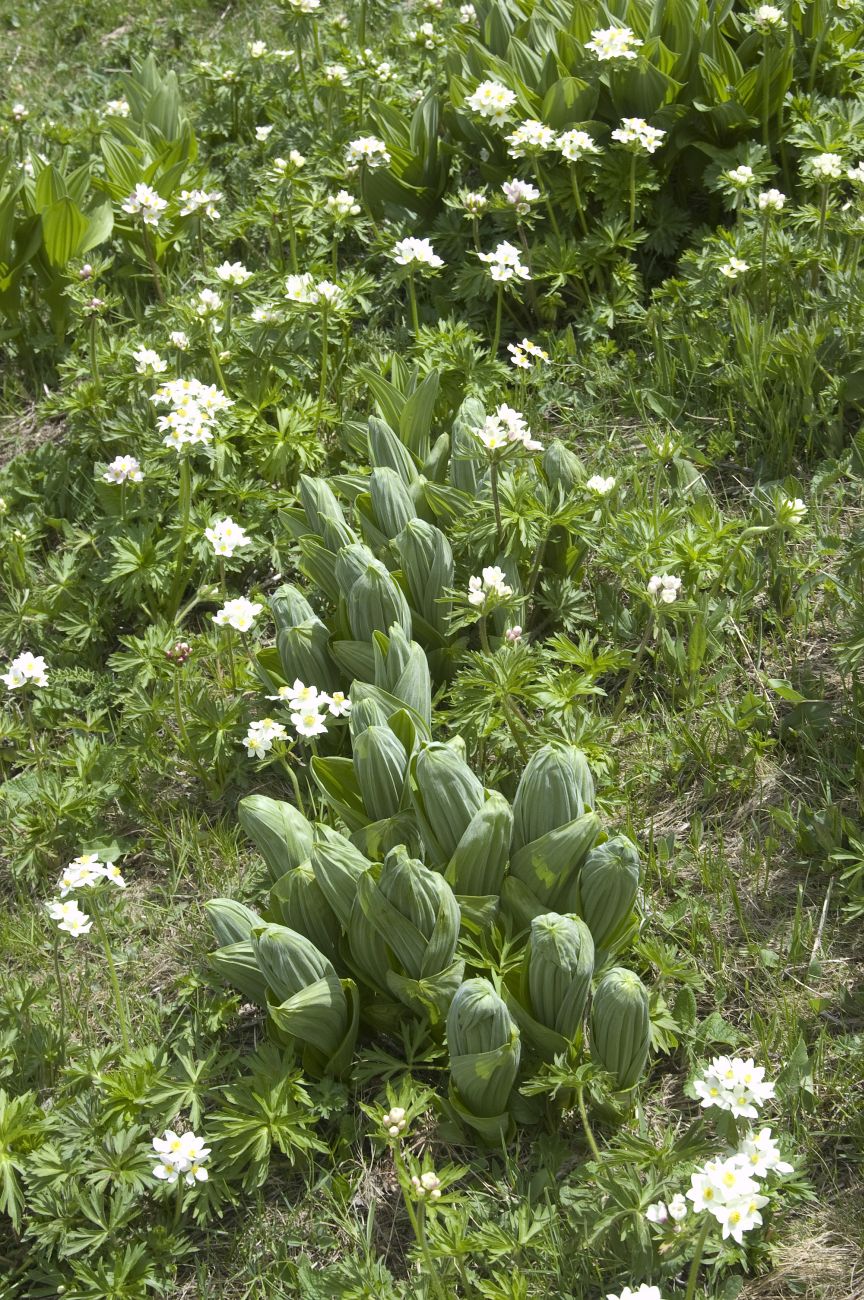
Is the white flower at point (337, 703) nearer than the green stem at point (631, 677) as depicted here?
Yes

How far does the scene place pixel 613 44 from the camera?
3.84 m

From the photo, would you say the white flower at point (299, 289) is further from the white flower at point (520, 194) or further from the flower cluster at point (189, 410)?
the white flower at point (520, 194)

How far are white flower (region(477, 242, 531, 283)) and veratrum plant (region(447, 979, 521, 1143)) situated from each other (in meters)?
2.14

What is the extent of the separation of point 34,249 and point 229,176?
3.40 feet

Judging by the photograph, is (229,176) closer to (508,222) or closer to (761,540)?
(508,222)

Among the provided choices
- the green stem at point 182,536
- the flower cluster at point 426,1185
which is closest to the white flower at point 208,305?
the green stem at point 182,536

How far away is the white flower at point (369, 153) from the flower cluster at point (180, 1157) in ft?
10.1

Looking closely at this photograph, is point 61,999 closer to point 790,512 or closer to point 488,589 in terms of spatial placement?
point 488,589

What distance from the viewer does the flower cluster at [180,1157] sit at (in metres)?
2.17

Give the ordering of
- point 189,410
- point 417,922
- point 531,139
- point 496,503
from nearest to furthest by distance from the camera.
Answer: point 417,922 < point 496,503 < point 189,410 < point 531,139

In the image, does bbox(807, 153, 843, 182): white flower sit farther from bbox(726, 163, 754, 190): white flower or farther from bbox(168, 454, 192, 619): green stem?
bbox(168, 454, 192, 619): green stem

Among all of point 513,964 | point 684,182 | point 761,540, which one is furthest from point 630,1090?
point 684,182

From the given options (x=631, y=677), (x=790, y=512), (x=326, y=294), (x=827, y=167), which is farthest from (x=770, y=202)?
(x=631, y=677)

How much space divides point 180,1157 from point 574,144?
3040 millimetres
